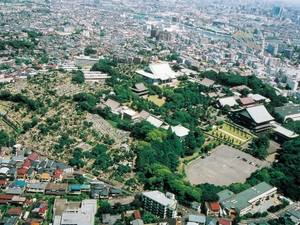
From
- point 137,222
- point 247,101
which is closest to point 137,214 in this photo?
point 137,222

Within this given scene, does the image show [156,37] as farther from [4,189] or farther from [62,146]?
[4,189]

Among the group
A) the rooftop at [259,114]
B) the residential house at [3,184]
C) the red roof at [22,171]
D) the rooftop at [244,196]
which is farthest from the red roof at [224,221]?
the rooftop at [259,114]

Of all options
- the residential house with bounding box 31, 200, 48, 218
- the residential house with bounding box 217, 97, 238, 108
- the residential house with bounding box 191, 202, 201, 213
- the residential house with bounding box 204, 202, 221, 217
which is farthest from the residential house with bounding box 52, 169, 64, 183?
the residential house with bounding box 217, 97, 238, 108

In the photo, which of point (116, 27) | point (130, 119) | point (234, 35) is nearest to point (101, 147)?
point (130, 119)

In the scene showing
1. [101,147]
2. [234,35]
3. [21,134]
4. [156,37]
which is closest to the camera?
[101,147]

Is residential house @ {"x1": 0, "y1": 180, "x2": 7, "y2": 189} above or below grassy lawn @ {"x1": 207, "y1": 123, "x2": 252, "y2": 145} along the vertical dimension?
above

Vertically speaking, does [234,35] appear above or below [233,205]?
below

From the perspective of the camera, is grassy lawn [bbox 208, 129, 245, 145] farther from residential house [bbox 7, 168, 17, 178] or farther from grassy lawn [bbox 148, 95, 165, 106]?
residential house [bbox 7, 168, 17, 178]
